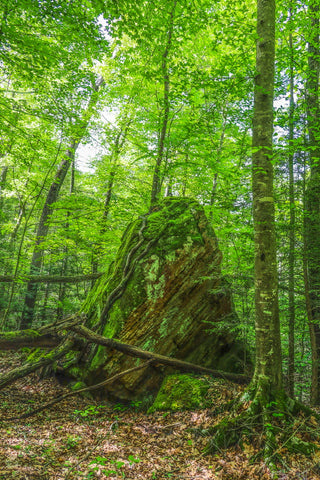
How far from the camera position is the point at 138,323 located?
21.5 feet

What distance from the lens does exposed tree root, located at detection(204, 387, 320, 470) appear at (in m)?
3.62

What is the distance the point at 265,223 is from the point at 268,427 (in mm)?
3168

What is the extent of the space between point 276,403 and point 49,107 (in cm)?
896

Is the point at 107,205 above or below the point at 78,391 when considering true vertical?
above

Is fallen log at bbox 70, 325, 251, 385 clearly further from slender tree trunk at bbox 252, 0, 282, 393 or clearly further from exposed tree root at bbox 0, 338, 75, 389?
slender tree trunk at bbox 252, 0, 282, 393

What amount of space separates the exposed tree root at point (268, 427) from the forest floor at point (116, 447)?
117mm

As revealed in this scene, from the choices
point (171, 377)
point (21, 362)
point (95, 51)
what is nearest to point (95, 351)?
point (171, 377)

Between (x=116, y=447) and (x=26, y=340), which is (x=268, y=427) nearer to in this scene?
(x=116, y=447)

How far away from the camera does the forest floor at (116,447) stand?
3.46 meters

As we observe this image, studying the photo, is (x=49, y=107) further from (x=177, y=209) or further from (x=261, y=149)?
(x=261, y=149)

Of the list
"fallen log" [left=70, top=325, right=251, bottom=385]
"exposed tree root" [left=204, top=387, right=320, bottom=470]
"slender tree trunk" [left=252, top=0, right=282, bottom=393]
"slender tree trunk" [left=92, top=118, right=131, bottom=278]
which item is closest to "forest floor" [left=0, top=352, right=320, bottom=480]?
"exposed tree root" [left=204, top=387, right=320, bottom=470]

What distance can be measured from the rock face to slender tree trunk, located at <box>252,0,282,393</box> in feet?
6.69

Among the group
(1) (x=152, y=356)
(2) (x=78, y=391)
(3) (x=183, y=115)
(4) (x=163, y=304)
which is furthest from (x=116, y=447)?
(3) (x=183, y=115)

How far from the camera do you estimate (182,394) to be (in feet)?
18.6
